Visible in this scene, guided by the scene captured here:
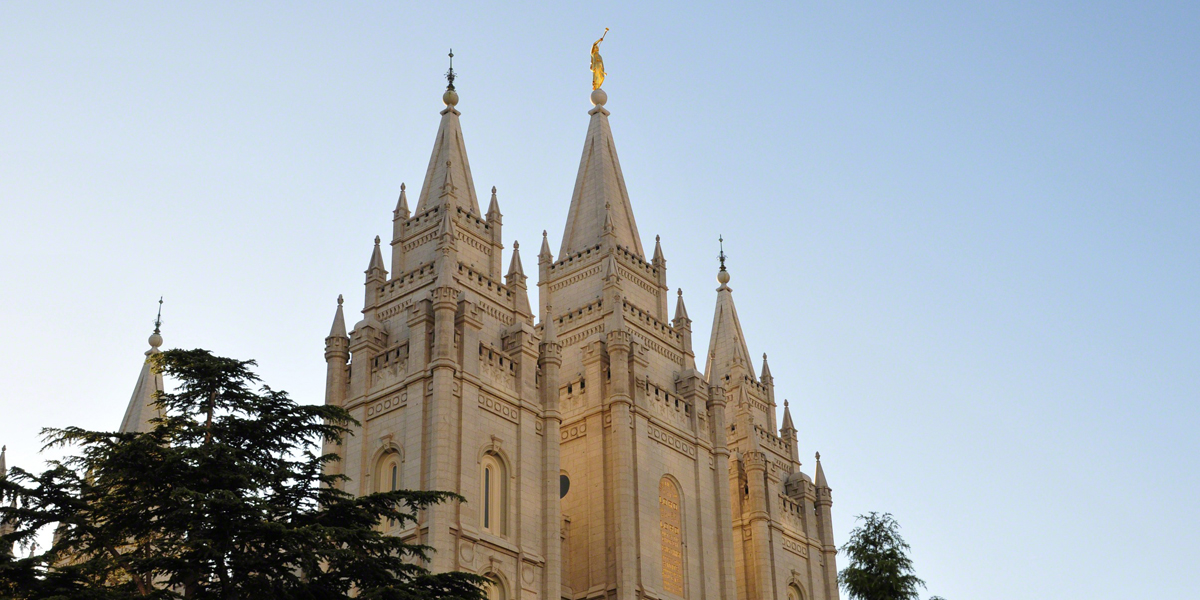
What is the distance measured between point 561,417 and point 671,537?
5.21 m

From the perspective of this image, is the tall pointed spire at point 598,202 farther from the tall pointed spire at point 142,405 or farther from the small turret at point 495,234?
the tall pointed spire at point 142,405

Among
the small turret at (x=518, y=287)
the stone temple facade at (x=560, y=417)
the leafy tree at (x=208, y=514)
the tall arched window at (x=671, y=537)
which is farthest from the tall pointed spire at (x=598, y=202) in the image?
the leafy tree at (x=208, y=514)

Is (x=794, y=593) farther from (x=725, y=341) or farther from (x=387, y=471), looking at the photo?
(x=387, y=471)

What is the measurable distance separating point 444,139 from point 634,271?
843 centimetres

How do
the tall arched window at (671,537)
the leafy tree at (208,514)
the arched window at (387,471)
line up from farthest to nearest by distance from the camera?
the tall arched window at (671,537)
the arched window at (387,471)
the leafy tree at (208,514)

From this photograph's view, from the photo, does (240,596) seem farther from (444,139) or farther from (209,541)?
(444,139)

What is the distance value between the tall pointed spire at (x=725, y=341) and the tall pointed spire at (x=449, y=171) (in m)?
15.5

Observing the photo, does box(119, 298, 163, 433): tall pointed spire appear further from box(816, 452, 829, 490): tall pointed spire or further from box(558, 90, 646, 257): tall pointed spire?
box(816, 452, 829, 490): tall pointed spire

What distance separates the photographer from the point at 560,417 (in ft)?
137

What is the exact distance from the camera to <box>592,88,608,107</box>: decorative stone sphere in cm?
5516

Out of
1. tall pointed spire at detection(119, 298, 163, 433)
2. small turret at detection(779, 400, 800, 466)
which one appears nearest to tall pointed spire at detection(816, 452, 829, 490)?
small turret at detection(779, 400, 800, 466)

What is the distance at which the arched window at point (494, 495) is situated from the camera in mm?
38250

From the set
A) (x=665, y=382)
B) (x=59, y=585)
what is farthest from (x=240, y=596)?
(x=665, y=382)

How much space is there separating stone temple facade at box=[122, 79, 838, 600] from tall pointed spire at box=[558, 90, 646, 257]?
9cm
